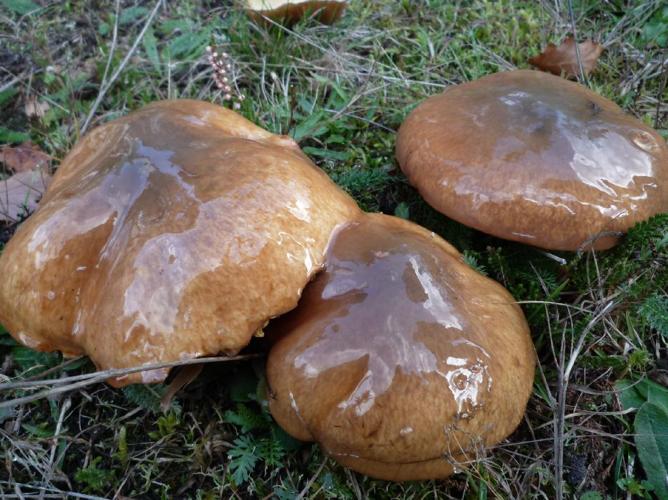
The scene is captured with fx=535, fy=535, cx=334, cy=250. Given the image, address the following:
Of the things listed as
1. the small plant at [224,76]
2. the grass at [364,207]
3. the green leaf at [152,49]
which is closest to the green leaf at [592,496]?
the grass at [364,207]

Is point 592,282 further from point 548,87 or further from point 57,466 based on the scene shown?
point 57,466

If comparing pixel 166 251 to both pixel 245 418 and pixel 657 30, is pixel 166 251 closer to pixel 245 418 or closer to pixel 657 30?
pixel 245 418

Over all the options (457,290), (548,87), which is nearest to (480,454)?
(457,290)

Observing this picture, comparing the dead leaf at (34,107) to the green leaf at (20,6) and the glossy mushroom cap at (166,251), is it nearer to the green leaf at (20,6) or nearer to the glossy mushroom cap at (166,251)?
the green leaf at (20,6)

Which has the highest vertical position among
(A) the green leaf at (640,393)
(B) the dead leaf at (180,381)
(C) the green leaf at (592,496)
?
(B) the dead leaf at (180,381)

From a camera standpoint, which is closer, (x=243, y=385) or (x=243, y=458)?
(x=243, y=458)

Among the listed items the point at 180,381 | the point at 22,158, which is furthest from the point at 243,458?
the point at 22,158

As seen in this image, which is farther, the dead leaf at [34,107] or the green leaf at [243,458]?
the dead leaf at [34,107]
